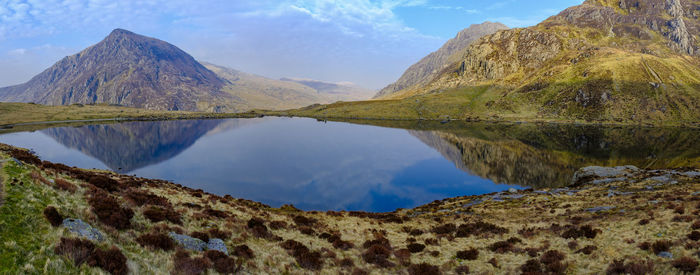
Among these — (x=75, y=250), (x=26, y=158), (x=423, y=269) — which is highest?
(x=26, y=158)

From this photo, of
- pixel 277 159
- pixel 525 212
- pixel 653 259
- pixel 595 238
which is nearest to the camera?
pixel 653 259

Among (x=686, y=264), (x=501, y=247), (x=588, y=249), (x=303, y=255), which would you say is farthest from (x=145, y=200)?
(x=686, y=264)

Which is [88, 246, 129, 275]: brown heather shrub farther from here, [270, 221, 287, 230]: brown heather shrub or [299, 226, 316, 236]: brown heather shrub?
[299, 226, 316, 236]: brown heather shrub

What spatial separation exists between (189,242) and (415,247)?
14614 mm

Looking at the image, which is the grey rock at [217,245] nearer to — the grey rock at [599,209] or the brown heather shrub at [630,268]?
the brown heather shrub at [630,268]

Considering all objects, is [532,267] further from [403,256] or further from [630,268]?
[403,256]

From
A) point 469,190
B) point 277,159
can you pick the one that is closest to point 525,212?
point 469,190

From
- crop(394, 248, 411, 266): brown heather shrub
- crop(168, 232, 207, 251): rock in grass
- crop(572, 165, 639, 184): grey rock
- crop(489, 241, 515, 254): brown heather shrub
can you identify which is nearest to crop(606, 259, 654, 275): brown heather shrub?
crop(489, 241, 515, 254): brown heather shrub

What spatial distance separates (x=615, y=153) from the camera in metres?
91.2

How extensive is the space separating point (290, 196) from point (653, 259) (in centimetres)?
4627

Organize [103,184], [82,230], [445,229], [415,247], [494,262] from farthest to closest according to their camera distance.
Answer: [445,229] < [415,247] < [103,184] < [494,262] < [82,230]

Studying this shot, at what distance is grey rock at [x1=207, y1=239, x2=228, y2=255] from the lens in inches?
598

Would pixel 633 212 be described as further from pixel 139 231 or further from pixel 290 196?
pixel 290 196

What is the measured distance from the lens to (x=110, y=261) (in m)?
10.1
